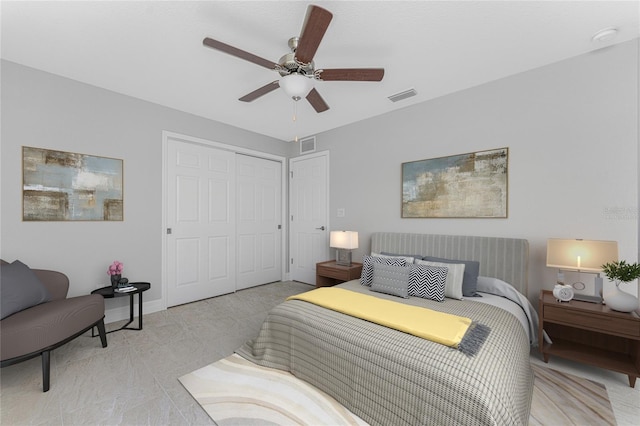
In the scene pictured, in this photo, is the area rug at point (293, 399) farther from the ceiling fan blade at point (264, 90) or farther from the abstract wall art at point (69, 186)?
the ceiling fan blade at point (264, 90)

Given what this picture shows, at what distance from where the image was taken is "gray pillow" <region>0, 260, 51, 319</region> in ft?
6.24

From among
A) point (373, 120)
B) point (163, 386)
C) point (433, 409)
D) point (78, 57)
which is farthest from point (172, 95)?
point (433, 409)

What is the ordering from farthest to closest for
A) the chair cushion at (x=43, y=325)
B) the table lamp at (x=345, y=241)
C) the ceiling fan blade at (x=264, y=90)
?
the table lamp at (x=345, y=241)
the ceiling fan blade at (x=264, y=90)
the chair cushion at (x=43, y=325)

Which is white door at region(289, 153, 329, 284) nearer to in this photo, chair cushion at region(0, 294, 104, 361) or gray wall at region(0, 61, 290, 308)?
gray wall at region(0, 61, 290, 308)

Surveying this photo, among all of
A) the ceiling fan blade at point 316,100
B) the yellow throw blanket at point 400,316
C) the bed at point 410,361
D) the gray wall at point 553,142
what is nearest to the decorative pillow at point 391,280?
the bed at point 410,361

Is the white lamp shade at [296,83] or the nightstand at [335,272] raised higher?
the white lamp shade at [296,83]

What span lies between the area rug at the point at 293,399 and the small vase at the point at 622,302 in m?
0.58

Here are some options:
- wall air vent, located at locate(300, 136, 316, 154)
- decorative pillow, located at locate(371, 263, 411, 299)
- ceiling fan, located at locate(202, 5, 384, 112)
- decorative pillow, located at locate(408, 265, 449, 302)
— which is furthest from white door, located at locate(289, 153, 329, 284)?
ceiling fan, located at locate(202, 5, 384, 112)

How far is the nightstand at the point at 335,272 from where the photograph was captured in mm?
3424

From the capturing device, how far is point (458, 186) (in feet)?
9.70

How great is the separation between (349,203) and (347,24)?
2445mm

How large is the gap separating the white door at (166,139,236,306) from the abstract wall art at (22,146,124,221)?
60 cm

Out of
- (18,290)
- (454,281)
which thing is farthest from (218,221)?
(454,281)

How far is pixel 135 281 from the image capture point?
316 cm
